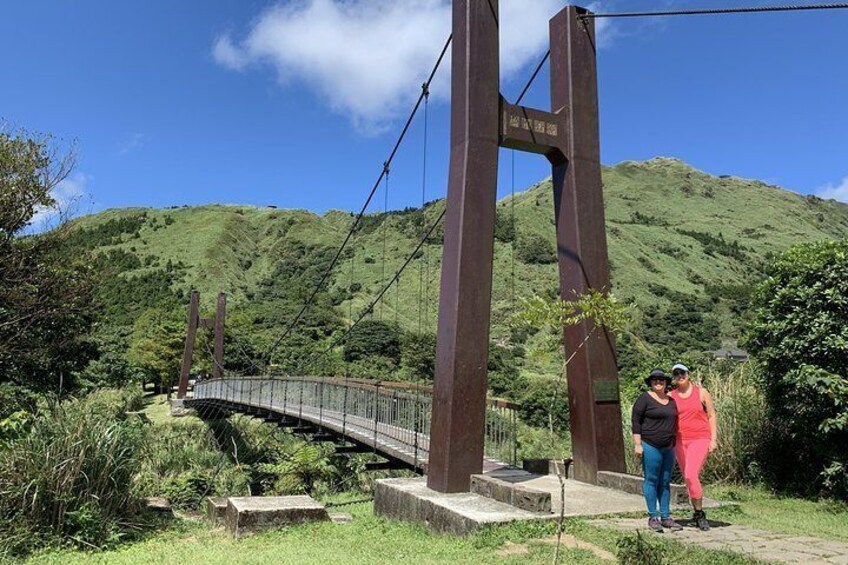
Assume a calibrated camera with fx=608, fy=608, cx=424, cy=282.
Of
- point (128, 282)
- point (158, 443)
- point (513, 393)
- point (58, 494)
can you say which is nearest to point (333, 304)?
point (128, 282)

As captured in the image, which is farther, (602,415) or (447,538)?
(602,415)

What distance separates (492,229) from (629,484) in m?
2.39

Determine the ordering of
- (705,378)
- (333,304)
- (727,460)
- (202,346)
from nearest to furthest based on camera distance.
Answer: (727,460) < (705,378) < (202,346) < (333,304)

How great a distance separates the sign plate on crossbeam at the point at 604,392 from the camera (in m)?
5.50

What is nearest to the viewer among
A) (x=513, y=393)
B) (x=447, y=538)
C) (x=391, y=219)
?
(x=447, y=538)

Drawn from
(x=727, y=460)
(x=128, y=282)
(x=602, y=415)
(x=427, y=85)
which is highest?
(x=128, y=282)

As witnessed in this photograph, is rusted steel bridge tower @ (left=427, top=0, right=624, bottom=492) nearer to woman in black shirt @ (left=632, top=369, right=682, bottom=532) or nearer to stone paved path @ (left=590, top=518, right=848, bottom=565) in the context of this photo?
woman in black shirt @ (left=632, top=369, right=682, bottom=532)

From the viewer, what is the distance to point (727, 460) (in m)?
6.48

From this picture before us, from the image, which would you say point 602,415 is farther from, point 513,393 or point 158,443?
point 513,393

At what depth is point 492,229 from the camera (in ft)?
17.1

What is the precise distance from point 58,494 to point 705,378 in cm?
727

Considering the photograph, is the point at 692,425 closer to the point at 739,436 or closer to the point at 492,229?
the point at 492,229

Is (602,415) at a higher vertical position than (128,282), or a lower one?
lower

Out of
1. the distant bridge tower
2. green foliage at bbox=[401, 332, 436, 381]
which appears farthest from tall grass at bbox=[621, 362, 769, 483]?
the distant bridge tower
